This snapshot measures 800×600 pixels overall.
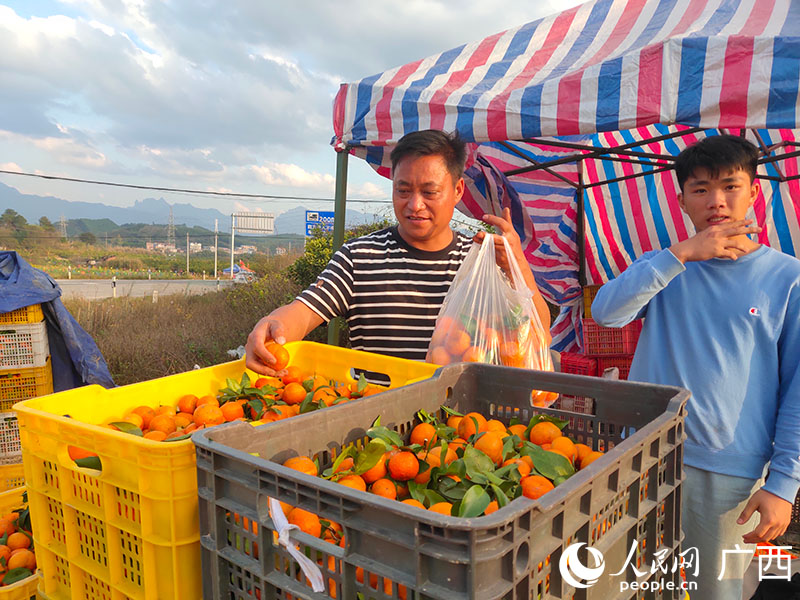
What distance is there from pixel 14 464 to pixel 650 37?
15.7 ft

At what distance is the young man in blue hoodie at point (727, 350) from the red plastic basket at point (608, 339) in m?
2.85

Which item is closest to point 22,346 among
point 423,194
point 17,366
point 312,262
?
point 17,366

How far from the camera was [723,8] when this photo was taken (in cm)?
280

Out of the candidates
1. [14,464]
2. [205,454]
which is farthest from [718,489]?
[14,464]

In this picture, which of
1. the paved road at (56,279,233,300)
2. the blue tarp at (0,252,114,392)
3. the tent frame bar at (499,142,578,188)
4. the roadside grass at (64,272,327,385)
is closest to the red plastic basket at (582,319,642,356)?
the tent frame bar at (499,142,578,188)

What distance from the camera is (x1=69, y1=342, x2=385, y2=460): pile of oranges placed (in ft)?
4.73

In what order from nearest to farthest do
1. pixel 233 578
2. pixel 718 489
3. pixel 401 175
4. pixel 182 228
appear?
1. pixel 233 578
2. pixel 718 489
3. pixel 401 175
4. pixel 182 228

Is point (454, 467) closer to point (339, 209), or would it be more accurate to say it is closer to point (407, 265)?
point (407, 265)

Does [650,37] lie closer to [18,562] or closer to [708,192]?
[708,192]

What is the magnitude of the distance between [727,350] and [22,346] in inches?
170

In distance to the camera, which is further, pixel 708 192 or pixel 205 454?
pixel 708 192

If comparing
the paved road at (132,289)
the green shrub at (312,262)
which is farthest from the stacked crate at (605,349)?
the paved road at (132,289)

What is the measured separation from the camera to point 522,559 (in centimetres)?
72

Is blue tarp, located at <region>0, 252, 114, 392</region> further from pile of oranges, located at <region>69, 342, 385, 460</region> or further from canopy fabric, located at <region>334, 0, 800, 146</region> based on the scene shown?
pile of oranges, located at <region>69, 342, 385, 460</region>
